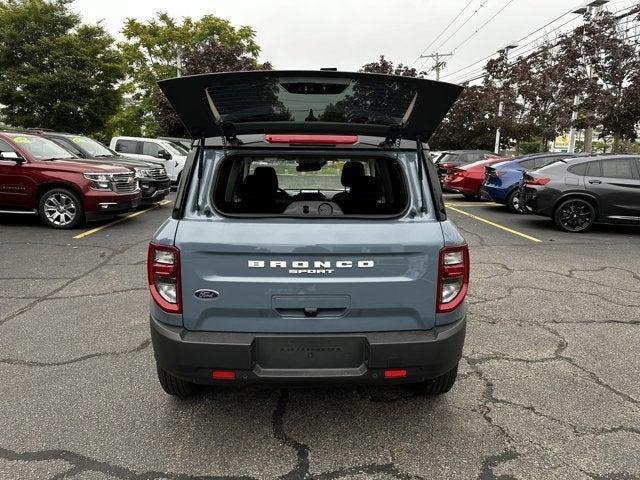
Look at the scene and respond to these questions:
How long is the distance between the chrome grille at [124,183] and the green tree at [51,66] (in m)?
17.4

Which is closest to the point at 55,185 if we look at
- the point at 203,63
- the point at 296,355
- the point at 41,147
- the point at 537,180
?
the point at 41,147

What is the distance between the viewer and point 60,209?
29.0ft

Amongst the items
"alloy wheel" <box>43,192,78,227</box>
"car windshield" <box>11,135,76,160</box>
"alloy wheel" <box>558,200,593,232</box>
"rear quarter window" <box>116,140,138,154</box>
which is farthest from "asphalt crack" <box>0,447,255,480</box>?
"rear quarter window" <box>116,140,138,154</box>

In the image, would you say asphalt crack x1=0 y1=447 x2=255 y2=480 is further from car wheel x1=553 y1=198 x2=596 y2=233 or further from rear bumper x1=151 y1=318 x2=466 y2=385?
car wheel x1=553 y1=198 x2=596 y2=233

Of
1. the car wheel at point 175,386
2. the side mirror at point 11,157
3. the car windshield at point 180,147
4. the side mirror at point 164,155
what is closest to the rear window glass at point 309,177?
the car wheel at point 175,386

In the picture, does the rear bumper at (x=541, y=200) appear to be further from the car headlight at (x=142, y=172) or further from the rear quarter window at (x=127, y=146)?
the rear quarter window at (x=127, y=146)

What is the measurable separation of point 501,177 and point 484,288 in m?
7.21

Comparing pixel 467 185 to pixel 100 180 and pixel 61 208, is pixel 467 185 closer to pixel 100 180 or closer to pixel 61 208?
pixel 100 180

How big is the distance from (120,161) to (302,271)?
9.28m

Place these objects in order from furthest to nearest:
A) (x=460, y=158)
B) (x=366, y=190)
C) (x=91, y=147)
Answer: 1. (x=460, y=158)
2. (x=91, y=147)
3. (x=366, y=190)

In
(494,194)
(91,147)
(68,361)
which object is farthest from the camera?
(494,194)

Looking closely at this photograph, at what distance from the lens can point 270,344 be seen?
2416mm

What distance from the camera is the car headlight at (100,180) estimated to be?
8711 millimetres

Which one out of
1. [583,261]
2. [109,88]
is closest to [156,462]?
[583,261]
